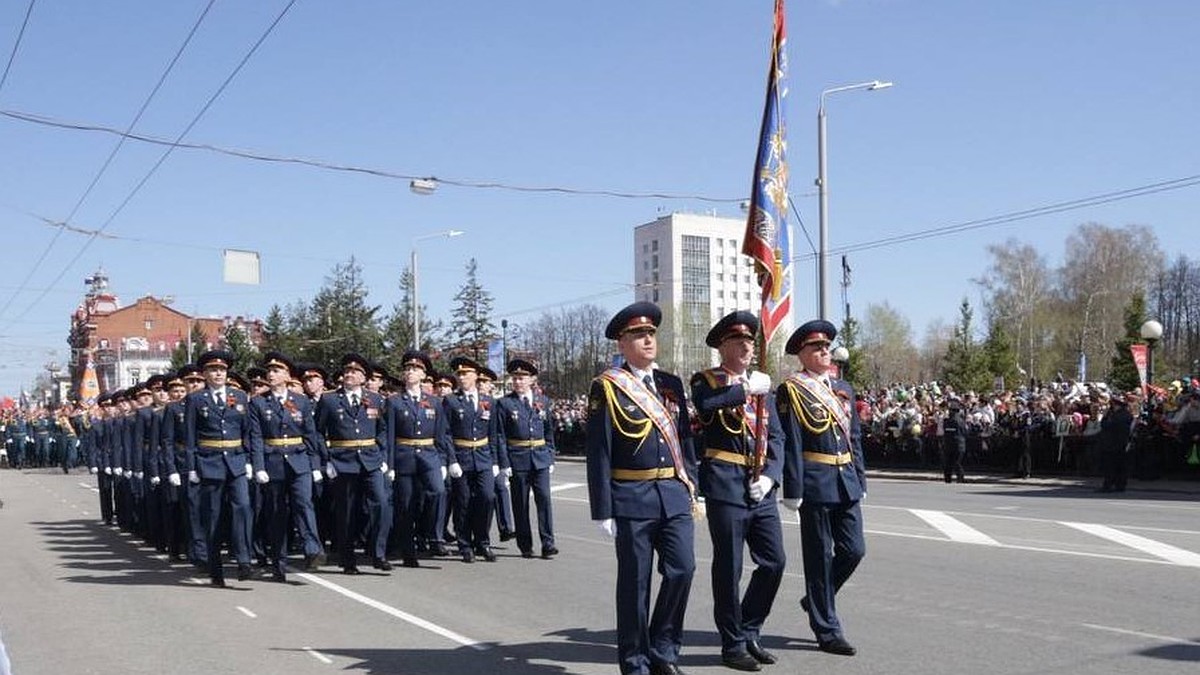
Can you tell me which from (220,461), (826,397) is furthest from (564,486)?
(826,397)

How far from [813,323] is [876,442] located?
24.2 meters

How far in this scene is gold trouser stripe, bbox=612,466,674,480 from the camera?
6.85 meters

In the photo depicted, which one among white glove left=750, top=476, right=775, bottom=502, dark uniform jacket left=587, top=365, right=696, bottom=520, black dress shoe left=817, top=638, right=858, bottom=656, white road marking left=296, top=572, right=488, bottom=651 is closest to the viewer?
dark uniform jacket left=587, top=365, right=696, bottom=520

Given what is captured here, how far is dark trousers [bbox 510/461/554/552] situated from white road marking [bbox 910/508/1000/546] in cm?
457

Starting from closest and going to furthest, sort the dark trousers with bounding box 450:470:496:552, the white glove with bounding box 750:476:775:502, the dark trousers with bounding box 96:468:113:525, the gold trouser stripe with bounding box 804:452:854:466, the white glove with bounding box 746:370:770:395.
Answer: the white glove with bounding box 746:370:770:395 → the white glove with bounding box 750:476:775:502 → the gold trouser stripe with bounding box 804:452:854:466 → the dark trousers with bounding box 450:470:496:552 → the dark trousers with bounding box 96:468:113:525

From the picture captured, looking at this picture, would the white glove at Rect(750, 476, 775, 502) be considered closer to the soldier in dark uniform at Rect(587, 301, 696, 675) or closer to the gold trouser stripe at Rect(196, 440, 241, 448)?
the soldier in dark uniform at Rect(587, 301, 696, 675)

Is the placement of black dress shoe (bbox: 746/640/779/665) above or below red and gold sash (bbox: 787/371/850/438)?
below

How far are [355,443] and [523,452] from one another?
1.96 metres

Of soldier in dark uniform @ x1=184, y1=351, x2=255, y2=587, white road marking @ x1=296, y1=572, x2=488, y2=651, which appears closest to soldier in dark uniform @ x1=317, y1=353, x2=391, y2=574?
white road marking @ x1=296, y1=572, x2=488, y2=651

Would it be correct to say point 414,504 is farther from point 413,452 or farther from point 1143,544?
point 1143,544

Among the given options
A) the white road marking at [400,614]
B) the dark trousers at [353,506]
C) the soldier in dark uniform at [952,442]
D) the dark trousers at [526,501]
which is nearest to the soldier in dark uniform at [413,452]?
the dark trousers at [353,506]

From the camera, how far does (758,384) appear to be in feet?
23.0

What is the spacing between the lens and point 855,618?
8.81m

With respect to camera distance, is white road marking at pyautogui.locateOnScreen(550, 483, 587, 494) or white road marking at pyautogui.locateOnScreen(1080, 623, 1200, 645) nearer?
white road marking at pyautogui.locateOnScreen(1080, 623, 1200, 645)
